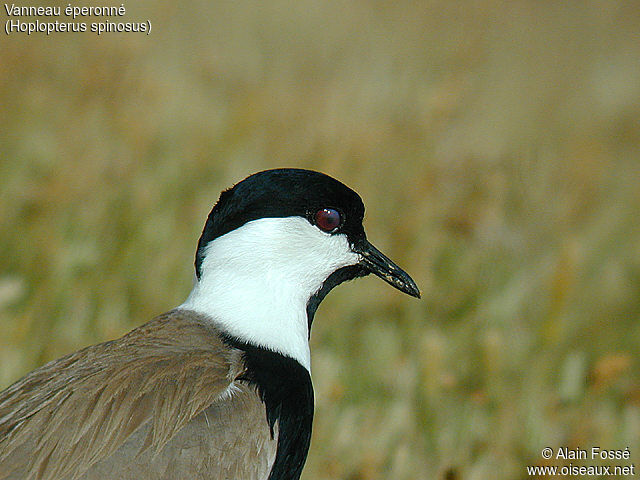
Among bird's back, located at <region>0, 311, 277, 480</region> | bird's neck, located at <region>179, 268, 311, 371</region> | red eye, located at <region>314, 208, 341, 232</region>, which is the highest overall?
red eye, located at <region>314, 208, 341, 232</region>

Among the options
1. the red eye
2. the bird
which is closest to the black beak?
the bird

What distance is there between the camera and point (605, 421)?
4.39 m

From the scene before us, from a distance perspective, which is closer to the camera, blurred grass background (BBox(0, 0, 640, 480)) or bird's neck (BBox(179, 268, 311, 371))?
bird's neck (BBox(179, 268, 311, 371))

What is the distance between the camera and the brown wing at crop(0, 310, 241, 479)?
268 centimetres

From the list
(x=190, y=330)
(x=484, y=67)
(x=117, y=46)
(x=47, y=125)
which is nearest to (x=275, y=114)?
(x=117, y=46)

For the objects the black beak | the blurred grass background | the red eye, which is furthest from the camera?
the blurred grass background

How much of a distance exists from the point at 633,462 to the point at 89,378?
2374 mm

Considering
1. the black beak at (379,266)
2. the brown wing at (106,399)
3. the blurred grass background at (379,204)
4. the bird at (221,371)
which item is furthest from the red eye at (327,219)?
the blurred grass background at (379,204)

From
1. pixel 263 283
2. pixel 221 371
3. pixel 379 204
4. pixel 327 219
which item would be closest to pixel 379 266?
pixel 327 219

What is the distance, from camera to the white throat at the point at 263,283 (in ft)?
10.3

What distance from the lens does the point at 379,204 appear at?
6.02 metres

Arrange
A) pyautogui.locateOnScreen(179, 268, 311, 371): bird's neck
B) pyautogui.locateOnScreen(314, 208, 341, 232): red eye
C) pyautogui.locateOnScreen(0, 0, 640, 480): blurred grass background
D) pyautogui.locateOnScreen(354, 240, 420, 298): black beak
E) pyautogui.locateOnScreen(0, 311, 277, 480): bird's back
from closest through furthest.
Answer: pyautogui.locateOnScreen(0, 311, 277, 480): bird's back
pyautogui.locateOnScreen(179, 268, 311, 371): bird's neck
pyautogui.locateOnScreen(314, 208, 341, 232): red eye
pyautogui.locateOnScreen(354, 240, 420, 298): black beak
pyautogui.locateOnScreen(0, 0, 640, 480): blurred grass background

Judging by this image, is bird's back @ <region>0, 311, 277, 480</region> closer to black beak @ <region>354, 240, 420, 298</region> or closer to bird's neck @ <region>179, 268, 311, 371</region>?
bird's neck @ <region>179, 268, 311, 371</region>

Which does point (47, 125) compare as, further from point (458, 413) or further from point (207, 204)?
point (458, 413)
